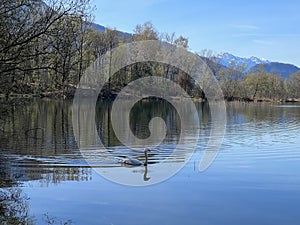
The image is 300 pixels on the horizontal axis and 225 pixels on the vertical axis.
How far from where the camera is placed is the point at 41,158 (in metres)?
18.5

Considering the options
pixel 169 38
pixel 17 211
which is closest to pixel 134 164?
pixel 17 211

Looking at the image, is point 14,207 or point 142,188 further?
point 142,188

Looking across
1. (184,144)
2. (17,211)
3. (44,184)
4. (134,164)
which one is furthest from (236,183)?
(184,144)

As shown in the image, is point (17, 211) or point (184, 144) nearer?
point (17, 211)

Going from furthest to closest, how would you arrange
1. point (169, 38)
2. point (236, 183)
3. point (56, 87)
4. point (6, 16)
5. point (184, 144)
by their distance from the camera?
point (169, 38) < point (184, 144) < point (236, 183) < point (56, 87) < point (6, 16)

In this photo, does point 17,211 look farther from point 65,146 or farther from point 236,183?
point 65,146

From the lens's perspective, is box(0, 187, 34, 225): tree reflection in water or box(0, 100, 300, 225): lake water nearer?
box(0, 187, 34, 225): tree reflection in water

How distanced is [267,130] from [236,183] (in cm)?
2046

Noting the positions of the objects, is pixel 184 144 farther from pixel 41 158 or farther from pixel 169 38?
pixel 169 38

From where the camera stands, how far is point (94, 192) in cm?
1340

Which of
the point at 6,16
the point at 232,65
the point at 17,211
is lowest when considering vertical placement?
the point at 17,211

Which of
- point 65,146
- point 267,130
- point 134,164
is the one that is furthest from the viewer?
point 267,130

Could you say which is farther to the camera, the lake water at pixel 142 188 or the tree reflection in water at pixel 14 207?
the lake water at pixel 142 188

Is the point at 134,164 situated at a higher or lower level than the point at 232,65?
lower
